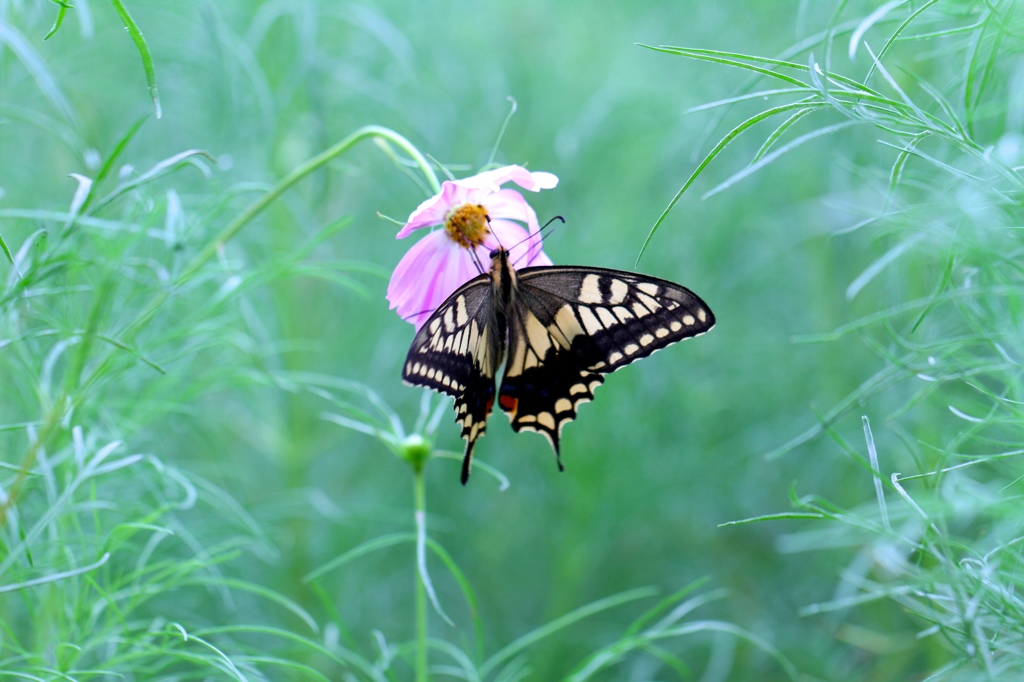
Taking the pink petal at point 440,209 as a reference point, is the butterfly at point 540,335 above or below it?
below

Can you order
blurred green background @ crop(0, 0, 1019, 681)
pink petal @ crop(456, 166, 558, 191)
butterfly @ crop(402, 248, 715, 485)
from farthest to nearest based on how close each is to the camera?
1. blurred green background @ crop(0, 0, 1019, 681)
2. butterfly @ crop(402, 248, 715, 485)
3. pink petal @ crop(456, 166, 558, 191)

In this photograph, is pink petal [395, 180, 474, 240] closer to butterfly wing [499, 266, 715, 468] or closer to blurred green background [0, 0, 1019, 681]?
butterfly wing [499, 266, 715, 468]

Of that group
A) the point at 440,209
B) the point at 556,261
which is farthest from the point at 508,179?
the point at 556,261

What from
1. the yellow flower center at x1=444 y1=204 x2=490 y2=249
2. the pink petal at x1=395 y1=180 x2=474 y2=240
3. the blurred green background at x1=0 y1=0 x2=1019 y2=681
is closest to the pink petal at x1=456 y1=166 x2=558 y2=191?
the pink petal at x1=395 y1=180 x2=474 y2=240

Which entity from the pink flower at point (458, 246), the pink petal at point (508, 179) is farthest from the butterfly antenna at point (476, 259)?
the pink petal at point (508, 179)

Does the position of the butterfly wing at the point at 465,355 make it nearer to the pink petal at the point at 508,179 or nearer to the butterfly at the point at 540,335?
the butterfly at the point at 540,335

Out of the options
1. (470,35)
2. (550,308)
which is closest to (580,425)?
(550,308)

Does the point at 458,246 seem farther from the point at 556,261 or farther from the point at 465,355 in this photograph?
the point at 556,261
